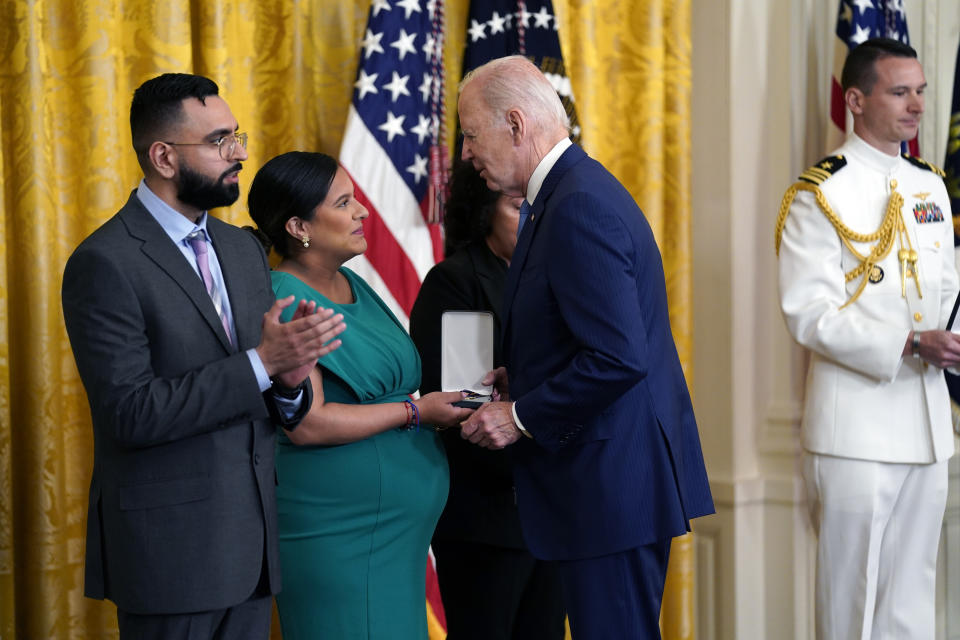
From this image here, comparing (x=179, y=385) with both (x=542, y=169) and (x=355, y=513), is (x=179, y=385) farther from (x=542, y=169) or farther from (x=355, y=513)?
(x=542, y=169)

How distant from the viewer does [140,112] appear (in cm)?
217

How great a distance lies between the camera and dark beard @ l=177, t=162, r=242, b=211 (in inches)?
84.3

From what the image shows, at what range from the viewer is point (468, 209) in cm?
295

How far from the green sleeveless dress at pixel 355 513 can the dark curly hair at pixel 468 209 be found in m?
0.51

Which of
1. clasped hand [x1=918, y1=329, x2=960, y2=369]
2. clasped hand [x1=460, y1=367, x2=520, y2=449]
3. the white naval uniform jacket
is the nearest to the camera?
clasped hand [x1=460, y1=367, x2=520, y2=449]

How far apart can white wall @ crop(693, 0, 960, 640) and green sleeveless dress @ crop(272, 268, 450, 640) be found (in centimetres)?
188

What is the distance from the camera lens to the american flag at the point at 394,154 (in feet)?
11.3

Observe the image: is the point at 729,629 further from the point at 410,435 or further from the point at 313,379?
the point at 313,379

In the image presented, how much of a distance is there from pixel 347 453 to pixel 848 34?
266cm

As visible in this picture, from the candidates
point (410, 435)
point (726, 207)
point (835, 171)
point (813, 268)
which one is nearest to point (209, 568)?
point (410, 435)

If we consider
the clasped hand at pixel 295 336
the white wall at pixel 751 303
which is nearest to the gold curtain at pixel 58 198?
the clasped hand at pixel 295 336

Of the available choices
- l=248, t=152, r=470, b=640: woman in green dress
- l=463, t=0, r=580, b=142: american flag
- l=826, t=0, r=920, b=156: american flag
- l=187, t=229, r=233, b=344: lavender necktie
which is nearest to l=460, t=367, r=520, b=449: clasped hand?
l=248, t=152, r=470, b=640: woman in green dress

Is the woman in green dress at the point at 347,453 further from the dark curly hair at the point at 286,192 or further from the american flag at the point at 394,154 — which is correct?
the american flag at the point at 394,154

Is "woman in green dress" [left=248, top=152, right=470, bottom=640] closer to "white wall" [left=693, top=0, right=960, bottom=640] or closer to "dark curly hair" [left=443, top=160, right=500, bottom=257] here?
"dark curly hair" [left=443, top=160, right=500, bottom=257]
